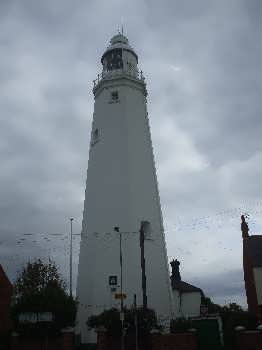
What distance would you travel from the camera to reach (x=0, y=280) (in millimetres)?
40125

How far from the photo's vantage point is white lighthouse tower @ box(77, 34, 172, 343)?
31.7 metres

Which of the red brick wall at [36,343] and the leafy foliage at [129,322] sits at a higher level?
the leafy foliage at [129,322]

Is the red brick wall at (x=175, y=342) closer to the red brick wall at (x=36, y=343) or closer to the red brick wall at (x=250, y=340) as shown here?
the red brick wall at (x=250, y=340)

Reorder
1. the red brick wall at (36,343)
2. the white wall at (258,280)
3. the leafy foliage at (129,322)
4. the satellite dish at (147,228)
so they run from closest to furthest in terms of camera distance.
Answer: the leafy foliage at (129,322), the red brick wall at (36,343), the satellite dish at (147,228), the white wall at (258,280)

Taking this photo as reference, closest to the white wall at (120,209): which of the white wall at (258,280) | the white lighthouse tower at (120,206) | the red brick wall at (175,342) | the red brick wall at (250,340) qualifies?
the white lighthouse tower at (120,206)

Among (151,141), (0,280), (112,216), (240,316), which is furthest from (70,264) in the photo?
(240,316)

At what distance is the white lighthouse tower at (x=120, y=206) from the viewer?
31703 mm

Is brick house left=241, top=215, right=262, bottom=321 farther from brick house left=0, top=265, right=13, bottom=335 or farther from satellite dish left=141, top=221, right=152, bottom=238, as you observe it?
brick house left=0, top=265, right=13, bottom=335

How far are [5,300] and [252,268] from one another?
74.1 ft

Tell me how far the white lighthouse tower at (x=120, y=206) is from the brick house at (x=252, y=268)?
33.6ft

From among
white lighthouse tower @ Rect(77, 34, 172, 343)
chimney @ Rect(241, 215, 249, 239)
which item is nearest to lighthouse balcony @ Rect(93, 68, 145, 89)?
white lighthouse tower @ Rect(77, 34, 172, 343)

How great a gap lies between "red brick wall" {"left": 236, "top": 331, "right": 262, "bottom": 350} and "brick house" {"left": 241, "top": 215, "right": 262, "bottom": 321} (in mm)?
11284

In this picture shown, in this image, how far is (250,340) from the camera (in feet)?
Answer: 82.0

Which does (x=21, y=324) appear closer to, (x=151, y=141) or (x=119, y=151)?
(x=119, y=151)
